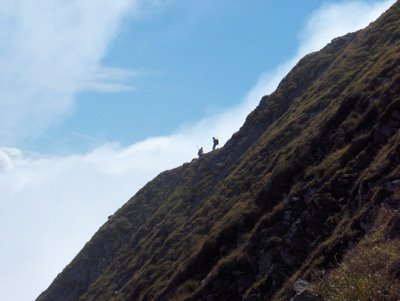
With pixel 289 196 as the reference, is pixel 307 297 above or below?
below

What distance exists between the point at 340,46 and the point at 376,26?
6.88 metres

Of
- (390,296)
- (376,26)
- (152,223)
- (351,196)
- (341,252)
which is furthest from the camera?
(152,223)

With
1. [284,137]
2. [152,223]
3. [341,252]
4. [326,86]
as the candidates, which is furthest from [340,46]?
[341,252]

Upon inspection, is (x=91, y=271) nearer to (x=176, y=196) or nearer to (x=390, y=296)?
(x=176, y=196)

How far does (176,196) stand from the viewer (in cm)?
4522

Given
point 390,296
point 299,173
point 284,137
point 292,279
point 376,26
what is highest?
point 376,26

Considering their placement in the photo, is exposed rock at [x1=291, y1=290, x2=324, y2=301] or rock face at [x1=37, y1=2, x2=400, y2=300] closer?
exposed rock at [x1=291, y1=290, x2=324, y2=301]

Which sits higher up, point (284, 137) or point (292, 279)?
point (284, 137)

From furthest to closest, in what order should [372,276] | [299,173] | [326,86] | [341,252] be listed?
[326,86] < [299,173] < [341,252] < [372,276]

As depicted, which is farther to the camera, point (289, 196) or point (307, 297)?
point (289, 196)

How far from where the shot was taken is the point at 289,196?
63.0 feet

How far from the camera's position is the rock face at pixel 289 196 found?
14656 millimetres

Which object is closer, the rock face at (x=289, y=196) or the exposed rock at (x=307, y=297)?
the exposed rock at (x=307, y=297)

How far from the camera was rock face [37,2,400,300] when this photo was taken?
577 inches
